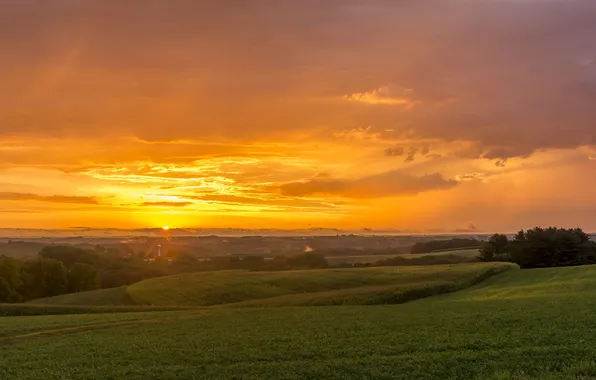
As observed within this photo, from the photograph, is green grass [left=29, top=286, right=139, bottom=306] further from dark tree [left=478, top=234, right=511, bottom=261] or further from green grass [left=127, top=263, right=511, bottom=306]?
dark tree [left=478, top=234, right=511, bottom=261]

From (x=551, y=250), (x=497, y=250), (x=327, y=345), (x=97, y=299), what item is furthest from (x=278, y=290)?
(x=497, y=250)

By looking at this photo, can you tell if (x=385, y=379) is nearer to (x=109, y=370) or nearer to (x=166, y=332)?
(x=109, y=370)

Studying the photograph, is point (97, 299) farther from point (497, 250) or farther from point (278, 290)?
point (497, 250)

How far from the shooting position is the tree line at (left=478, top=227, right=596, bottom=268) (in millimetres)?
110938

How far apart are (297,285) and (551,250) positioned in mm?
59891

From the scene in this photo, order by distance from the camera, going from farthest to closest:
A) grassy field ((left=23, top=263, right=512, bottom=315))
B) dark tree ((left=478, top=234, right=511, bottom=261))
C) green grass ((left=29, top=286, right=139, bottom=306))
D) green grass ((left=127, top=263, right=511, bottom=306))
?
dark tree ((left=478, top=234, right=511, bottom=261))
green grass ((left=29, top=286, right=139, bottom=306))
green grass ((left=127, top=263, right=511, bottom=306))
grassy field ((left=23, top=263, right=512, bottom=315))

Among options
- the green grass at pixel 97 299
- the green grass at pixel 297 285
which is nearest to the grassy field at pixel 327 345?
the green grass at pixel 297 285

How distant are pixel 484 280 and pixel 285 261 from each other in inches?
3082

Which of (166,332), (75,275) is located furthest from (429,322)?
(75,275)

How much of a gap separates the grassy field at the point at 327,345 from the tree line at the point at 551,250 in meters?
70.4

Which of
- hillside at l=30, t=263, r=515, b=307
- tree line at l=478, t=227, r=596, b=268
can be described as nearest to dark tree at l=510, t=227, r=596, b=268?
tree line at l=478, t=227, r=596, b=268

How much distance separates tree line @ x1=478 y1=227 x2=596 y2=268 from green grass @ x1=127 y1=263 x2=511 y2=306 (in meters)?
24.7

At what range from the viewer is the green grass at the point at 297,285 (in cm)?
7231

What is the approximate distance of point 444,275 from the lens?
84.4 metres
